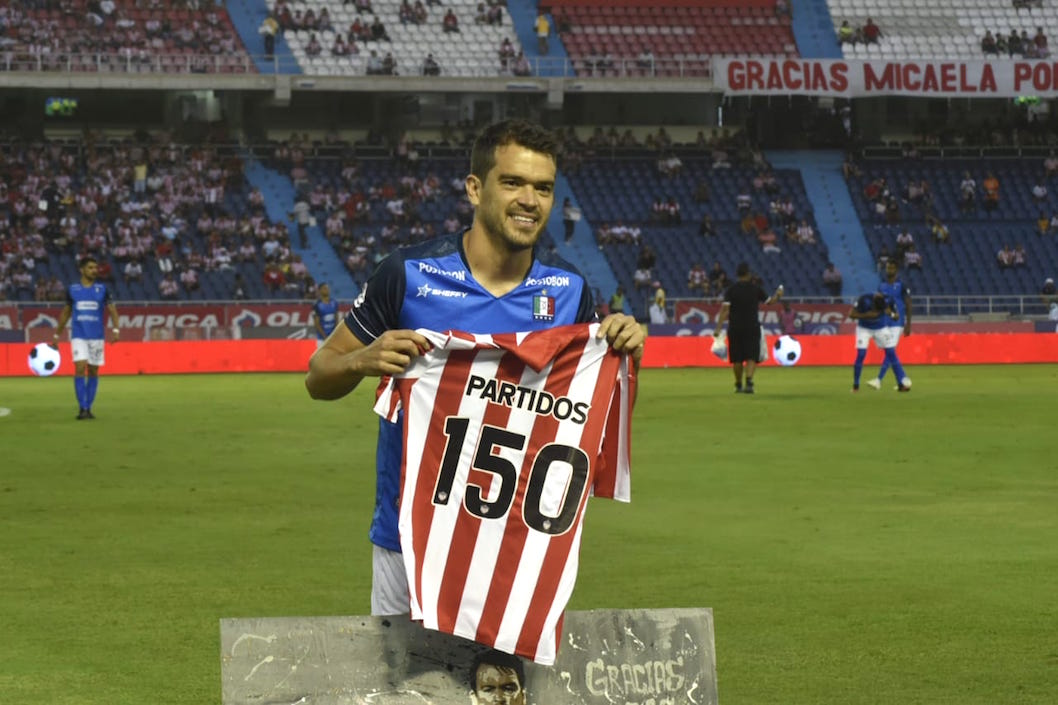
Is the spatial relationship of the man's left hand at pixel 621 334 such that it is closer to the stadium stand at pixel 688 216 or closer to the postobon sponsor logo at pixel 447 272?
the postobon sponsor logo at pixel 447 272

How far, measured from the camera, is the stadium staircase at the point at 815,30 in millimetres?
61656

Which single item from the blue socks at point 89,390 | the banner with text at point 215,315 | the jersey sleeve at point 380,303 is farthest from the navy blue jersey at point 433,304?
the banner with text at point 215,315

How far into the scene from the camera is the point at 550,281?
16.9 ft

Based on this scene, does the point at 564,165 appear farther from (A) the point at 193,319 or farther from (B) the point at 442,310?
(B) the point at 442,310

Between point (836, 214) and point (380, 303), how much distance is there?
52.7 m

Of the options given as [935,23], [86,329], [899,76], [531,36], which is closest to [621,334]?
[86,329]

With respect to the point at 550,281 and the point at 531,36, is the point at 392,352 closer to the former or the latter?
the point at 550,281

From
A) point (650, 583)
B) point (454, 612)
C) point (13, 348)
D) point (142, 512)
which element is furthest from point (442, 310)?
point (13, 348)

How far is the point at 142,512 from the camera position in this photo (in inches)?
555

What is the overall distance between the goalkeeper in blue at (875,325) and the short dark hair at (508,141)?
78.6ft

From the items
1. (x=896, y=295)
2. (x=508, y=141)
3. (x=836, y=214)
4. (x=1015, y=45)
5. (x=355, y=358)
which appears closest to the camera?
(x=355, y=358)

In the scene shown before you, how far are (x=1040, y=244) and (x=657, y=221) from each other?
11960 millimetres

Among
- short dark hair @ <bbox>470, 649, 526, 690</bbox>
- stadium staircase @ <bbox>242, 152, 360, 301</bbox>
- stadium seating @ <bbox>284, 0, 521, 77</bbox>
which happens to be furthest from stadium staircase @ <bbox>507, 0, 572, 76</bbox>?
short dark hair @ <bbox>470, 649, 526, 690</bbox>

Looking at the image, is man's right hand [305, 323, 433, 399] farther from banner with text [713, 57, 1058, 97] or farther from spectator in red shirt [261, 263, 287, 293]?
banner with text [713, 57, 1058, 97]
